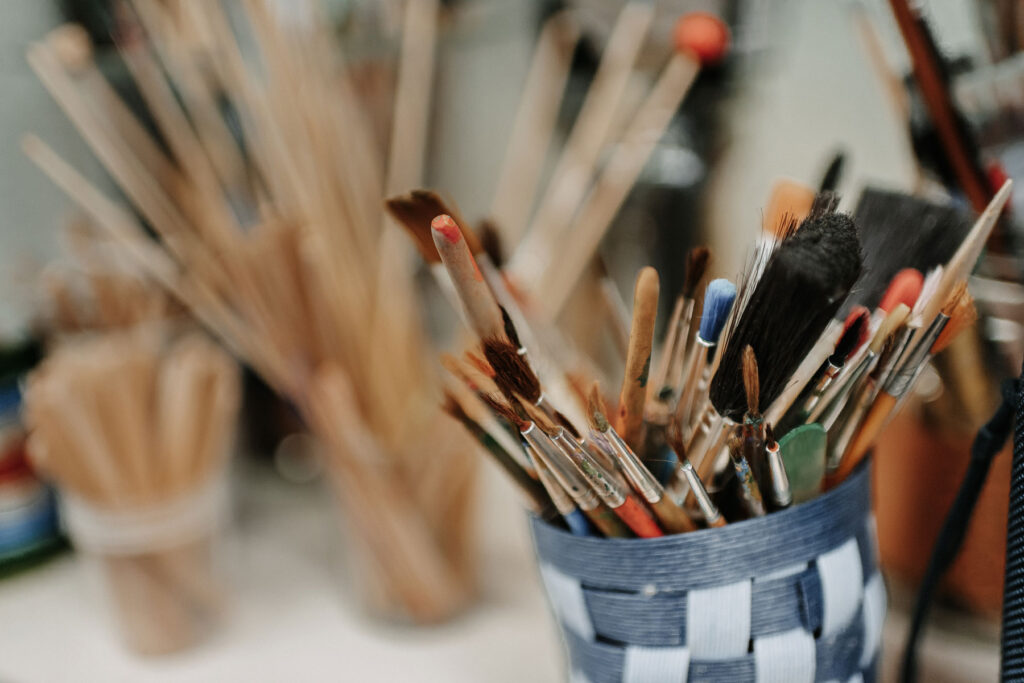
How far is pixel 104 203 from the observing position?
546mm

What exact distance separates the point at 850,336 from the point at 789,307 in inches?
1.7

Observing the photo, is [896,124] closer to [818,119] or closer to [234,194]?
[818,119]

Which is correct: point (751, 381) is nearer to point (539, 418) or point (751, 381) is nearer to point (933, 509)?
point (539, 418)

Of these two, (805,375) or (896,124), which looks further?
(896,124)

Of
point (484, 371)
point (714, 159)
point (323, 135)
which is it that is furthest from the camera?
point (714, 159)

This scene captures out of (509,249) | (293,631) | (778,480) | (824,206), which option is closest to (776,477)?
(778,480)

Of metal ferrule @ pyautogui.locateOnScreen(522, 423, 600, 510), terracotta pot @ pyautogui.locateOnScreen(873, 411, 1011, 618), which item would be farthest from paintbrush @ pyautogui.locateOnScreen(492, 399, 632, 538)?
terracotta pot @ pyautogui.locateOnScreen(873, 411, 1011, 618)

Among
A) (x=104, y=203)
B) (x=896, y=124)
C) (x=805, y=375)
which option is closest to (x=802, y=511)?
(x=805, y=375)

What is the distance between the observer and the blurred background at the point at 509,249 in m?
0.44

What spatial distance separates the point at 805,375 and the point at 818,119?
345 millimetres

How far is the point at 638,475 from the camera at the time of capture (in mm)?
308

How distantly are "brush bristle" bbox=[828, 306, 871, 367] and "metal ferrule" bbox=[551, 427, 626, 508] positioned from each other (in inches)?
3.8

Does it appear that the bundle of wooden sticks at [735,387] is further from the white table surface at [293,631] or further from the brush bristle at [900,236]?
the white table surface at [293,631]

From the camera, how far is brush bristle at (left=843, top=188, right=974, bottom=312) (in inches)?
13.7
